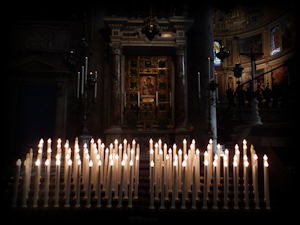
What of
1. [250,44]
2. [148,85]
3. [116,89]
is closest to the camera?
[116,89]

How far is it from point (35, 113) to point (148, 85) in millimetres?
4973

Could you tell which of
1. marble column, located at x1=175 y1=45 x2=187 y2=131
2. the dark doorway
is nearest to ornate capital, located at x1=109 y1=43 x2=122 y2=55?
marble column, located at x1=175 y1=45 x2=187 y2=131

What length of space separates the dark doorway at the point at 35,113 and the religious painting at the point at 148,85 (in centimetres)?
378

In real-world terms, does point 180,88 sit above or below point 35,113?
above

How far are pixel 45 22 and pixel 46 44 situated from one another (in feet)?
3.13

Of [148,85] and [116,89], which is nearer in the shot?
[116,89]

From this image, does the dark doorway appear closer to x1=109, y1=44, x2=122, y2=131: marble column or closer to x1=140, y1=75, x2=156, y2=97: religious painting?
x1=109, y1=44, x2=122, y2=131: marble column

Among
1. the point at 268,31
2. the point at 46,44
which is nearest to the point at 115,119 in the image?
the point at 46,44

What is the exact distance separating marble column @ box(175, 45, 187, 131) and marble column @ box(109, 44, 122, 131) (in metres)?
2.23

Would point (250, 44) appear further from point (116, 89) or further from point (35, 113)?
point (35, 113)

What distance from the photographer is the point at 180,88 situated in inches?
285

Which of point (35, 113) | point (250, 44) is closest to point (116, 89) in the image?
point (35, 113)

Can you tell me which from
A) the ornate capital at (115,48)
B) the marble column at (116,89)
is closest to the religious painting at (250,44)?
the ornate capital at (115,48)

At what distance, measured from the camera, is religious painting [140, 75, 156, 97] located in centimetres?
792
